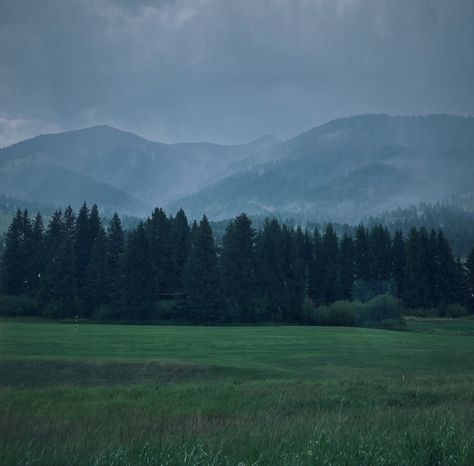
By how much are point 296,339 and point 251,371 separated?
66.2 feet

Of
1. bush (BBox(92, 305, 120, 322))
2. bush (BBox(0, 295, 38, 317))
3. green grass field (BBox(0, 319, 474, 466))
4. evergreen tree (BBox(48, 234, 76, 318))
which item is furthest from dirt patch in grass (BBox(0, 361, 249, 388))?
evergreen tree (BBox(48, 234, 76, 318))

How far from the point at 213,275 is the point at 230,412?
6813cm

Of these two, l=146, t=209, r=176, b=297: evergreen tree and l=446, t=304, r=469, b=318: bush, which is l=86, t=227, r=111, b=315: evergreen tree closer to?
l=146, t=209, r=176, b=297: evergreen tree

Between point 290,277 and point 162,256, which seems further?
point 162,256

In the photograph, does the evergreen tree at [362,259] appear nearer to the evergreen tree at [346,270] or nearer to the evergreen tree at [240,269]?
the evergreen tree at [346,270]

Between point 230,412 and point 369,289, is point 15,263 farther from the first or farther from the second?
point 230,412

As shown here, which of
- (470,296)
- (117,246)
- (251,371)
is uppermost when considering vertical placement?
(117,246)

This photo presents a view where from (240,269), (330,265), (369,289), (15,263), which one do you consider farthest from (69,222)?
(369,289)

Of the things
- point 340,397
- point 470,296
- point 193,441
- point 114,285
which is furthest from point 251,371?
point 470,296

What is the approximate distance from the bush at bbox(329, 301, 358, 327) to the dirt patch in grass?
49243 millimetres

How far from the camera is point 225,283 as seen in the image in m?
83.8

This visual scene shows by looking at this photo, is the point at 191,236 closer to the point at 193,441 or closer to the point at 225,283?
the point at 225,283

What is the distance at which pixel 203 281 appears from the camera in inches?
3177

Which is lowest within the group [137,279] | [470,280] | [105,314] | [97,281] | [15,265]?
[105,314]
